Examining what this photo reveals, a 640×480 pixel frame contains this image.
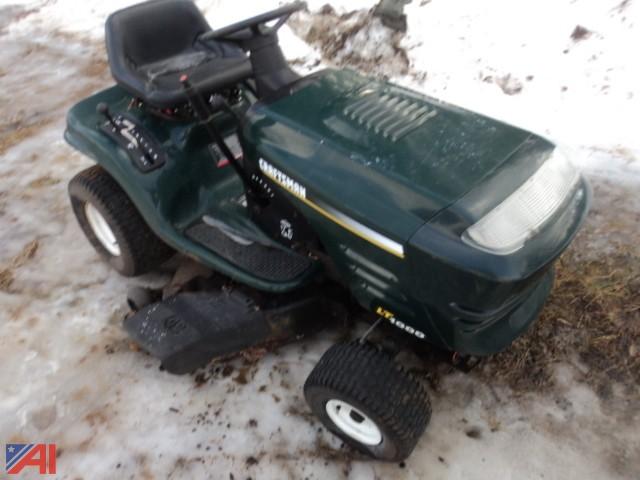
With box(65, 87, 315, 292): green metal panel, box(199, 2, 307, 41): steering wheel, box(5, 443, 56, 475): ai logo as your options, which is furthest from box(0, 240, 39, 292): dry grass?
box(199, 2, 307, 41): steering wheel

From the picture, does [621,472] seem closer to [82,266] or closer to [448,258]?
[448,258]

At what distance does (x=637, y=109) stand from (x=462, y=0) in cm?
148

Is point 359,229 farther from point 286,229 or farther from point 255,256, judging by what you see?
point 255,256

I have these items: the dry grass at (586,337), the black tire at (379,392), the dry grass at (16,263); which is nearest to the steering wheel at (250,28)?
the black tire at (379,392)

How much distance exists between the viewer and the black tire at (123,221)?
7.98 feet

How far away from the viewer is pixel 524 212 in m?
1.51

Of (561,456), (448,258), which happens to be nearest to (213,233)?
(448,258)

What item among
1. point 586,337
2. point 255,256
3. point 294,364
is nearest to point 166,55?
point 255,256

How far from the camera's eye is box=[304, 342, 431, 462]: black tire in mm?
1689

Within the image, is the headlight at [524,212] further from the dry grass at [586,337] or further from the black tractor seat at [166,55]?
the black tractor seat at [166,55]

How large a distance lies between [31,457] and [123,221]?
95 cm

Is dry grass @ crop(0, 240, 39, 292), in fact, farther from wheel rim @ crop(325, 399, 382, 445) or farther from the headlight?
the headlight

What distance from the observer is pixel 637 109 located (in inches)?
125

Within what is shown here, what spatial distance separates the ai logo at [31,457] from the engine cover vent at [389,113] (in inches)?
61.0
